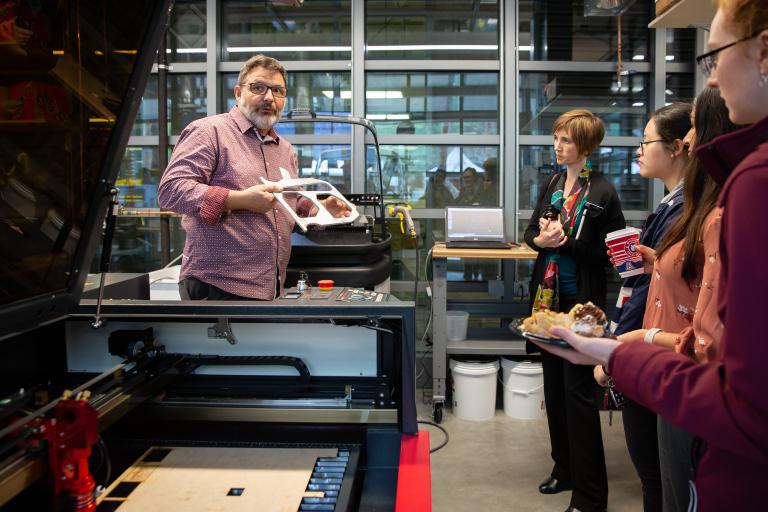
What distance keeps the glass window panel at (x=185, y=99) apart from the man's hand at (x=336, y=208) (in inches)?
104

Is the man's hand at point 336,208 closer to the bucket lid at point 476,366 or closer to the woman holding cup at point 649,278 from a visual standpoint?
the woman holding cup at point 649,278

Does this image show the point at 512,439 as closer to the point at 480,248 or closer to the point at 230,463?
the point at 480,248

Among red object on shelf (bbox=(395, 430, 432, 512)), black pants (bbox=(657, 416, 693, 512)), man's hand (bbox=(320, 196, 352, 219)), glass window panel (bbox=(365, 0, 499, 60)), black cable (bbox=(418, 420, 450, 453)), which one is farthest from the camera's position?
glass window panel (bbox=(365, 0, 499, 60))

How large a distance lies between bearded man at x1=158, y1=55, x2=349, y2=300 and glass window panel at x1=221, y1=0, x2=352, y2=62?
2.47 metres

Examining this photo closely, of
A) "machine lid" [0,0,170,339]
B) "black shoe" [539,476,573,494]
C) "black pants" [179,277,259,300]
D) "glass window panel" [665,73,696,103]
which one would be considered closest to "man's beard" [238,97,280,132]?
"black pants" [179,277,259,300]

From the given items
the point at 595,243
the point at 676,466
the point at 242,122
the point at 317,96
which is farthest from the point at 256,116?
the point at 317,96

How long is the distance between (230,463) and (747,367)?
88 cm

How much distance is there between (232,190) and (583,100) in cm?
332

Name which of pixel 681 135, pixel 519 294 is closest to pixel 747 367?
pixel 681 135

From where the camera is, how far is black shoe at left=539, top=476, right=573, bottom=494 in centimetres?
252

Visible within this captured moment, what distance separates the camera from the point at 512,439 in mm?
3100

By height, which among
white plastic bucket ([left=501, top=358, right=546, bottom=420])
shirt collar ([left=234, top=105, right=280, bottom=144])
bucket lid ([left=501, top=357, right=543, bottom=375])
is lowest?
white plastic bucket ([left=501, top=358, right=546, bottom=420])

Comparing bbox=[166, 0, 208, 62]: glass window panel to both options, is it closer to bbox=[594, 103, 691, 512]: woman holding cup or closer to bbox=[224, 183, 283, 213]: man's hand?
bbox=[224, 183, 283, 213]: man's hand

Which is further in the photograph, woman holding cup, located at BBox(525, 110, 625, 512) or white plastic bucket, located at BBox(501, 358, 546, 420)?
white plastic bucket, located at BBox(501, 358, 546, 420)
